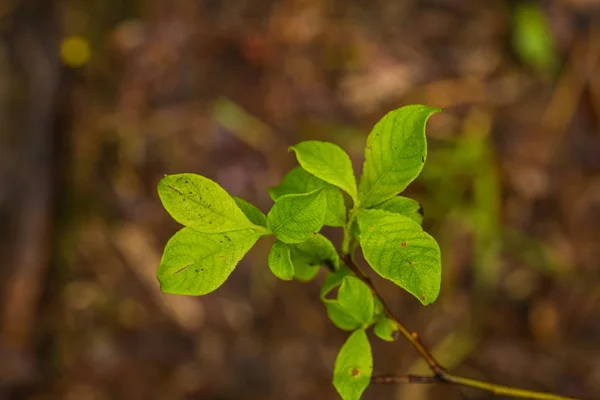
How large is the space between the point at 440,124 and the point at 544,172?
0.47m

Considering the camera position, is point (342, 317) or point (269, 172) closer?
point (342, 317)

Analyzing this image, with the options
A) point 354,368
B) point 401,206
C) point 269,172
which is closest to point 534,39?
point 269,172

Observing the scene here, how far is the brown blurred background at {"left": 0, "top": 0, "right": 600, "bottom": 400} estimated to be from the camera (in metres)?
2.42

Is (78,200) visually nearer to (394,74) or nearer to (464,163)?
(394,74)

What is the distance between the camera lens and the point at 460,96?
8.41ft

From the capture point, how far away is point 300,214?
79 cm

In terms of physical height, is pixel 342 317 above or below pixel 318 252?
below

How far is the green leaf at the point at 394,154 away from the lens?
833 mm

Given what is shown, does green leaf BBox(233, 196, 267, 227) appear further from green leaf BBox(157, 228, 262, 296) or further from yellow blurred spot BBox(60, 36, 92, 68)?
yellow blurred spot BBox(60, 36, 92, 68)

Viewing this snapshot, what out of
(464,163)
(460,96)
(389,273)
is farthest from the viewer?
(460,96)

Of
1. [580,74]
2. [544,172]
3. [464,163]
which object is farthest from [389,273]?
[580,74]

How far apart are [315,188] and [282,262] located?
0.14 meters

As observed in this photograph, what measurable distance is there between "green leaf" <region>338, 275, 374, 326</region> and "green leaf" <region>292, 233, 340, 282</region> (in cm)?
4

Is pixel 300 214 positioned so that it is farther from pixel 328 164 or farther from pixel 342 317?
pixel 342 317
